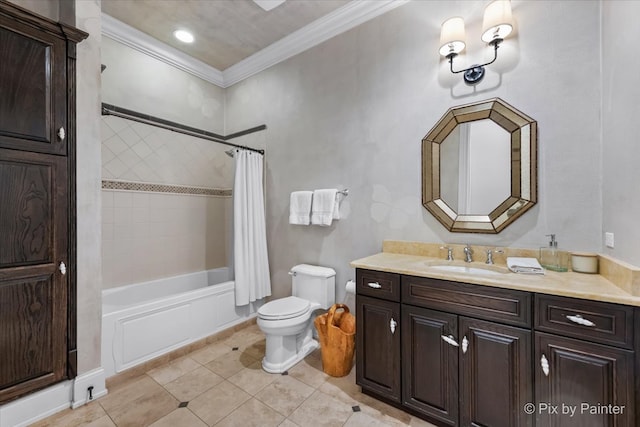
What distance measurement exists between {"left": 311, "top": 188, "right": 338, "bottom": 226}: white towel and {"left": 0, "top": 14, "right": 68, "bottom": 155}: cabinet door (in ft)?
5.79

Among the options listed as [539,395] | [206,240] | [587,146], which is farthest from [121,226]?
[587,146]

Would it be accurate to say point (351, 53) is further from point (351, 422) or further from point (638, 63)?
point (351, 422)

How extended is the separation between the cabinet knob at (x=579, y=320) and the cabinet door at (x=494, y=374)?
18 centimetres

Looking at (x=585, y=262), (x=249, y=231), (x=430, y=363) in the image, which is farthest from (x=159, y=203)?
(x=585, y=262)

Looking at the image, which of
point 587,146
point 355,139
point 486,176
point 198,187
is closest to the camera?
point 587,146

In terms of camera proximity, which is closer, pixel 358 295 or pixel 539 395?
pixel 539 395

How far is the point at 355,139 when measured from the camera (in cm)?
236

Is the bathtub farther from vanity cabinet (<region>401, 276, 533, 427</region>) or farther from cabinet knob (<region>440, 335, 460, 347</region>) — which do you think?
cabinet knob (<region>440, 335, 460, 347</region>)

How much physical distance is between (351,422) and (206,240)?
2.46 m

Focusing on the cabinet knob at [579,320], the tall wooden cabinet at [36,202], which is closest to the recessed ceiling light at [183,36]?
the tall wooden cabinet at [36,202]

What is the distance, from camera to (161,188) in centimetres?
290

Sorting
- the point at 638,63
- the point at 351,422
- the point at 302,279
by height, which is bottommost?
the point at 351,422

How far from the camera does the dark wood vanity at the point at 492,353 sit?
110 centimetres

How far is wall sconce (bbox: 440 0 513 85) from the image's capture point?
165 centimetres
